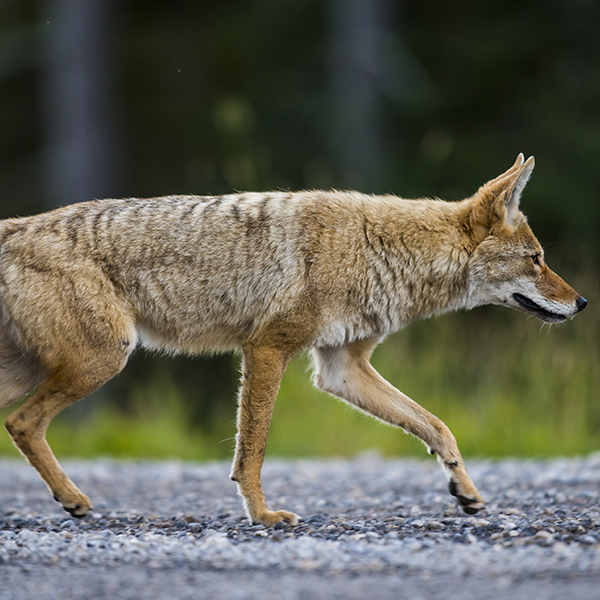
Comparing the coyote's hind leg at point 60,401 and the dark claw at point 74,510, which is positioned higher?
the coyote's hind leg at point 60,401

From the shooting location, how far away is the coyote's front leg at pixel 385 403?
16.9 feet

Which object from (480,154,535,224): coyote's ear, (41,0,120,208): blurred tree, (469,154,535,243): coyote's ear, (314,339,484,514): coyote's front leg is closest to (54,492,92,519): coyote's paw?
(314,339,484,514): coyote's front leg

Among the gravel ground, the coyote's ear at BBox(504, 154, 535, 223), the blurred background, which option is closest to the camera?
the gravel ground

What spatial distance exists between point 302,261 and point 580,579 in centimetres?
242

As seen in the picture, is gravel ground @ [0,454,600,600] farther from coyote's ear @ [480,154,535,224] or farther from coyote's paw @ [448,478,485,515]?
coyote's ear @ [480,154,535,224]

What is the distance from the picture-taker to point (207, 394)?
12836 millimetres

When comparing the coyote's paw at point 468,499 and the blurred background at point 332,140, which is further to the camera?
the blurred background at point 332,140

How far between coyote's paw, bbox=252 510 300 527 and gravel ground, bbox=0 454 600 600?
0.07m

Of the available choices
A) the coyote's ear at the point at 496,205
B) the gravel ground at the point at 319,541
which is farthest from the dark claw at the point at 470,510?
the coyote's ear at the point at 496,205

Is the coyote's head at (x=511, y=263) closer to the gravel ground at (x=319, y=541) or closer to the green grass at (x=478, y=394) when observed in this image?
the gravel ground at (x=319, y=541)

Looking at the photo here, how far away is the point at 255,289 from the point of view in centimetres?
525

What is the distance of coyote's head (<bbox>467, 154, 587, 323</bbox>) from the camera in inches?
214

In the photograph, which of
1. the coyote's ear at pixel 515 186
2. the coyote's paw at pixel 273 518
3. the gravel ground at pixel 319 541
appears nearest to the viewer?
the gravel ground at pixel 319 541

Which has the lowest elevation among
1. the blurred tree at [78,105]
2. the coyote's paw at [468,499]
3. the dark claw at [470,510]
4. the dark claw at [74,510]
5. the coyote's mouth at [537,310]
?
the dark claw at [74,510]
